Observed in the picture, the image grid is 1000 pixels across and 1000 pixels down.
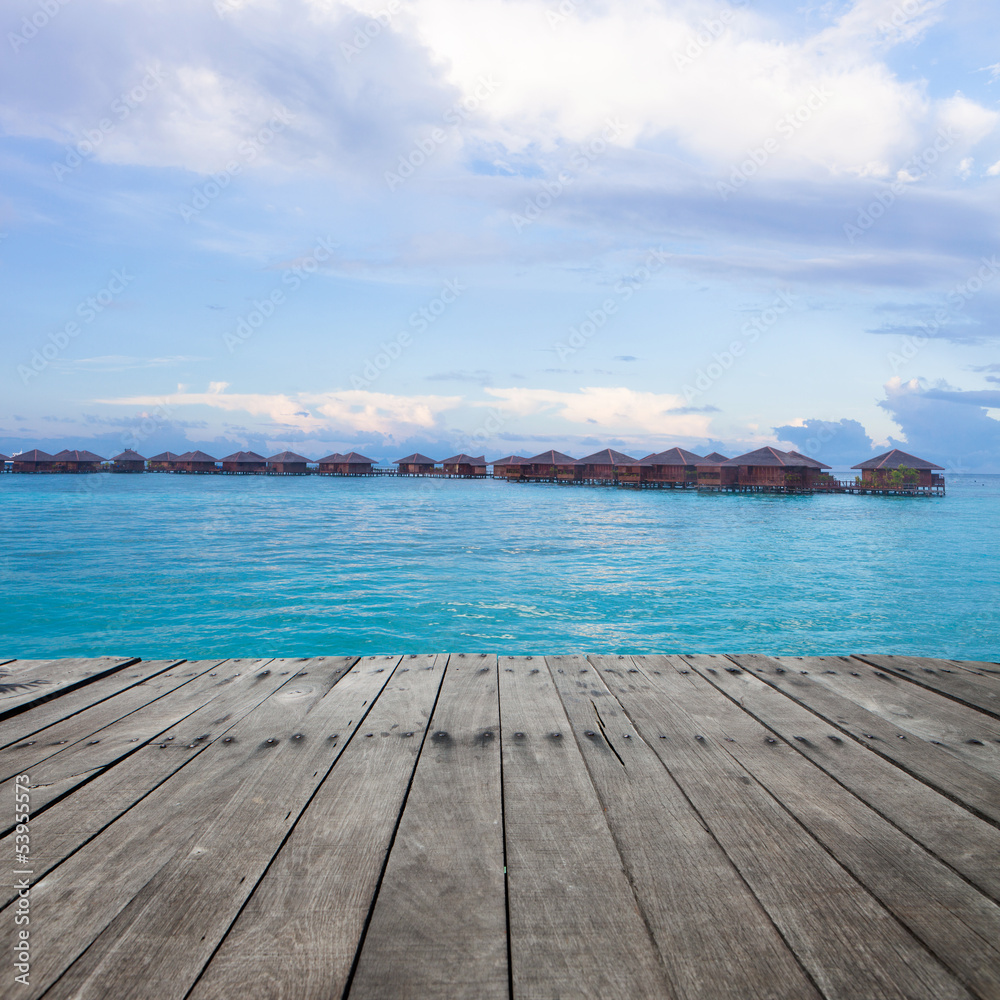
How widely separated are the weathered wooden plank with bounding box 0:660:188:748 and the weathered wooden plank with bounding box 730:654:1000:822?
236cm

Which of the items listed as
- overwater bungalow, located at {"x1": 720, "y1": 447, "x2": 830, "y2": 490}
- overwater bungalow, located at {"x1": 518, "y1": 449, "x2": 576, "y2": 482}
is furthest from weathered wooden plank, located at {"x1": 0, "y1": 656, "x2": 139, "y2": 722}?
overwater bungalow, located at {"x1": 518, "y1": 449, "x2": 576, "y2": 482}

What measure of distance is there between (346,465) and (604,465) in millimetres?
36711

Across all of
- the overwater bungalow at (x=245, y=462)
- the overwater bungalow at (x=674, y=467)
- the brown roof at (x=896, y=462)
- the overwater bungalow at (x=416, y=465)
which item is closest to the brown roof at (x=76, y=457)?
the overwater bungalow at (x=245, y=462)

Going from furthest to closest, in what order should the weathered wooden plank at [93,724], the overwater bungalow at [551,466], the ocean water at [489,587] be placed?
the overwater bungalow at [551,466]
the ocean water at [489,587]
the weathered wooden plank at [93,724]

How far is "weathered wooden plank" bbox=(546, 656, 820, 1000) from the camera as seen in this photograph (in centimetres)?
90

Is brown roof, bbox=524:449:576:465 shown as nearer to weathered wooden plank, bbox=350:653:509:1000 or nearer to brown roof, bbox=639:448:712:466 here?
brown roof, bbox=639:448:712:466

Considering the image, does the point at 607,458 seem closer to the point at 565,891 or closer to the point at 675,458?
the point at 675,458

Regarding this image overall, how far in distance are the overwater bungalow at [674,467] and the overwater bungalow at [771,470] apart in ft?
4.92

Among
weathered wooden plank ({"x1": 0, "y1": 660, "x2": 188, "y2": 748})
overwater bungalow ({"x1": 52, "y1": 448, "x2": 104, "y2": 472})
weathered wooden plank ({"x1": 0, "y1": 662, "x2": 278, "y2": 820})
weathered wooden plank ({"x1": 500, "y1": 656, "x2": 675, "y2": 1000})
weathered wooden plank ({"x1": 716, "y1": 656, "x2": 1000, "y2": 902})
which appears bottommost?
weathered wooden plank ({"x1": 0, "y1": 660, "x2": 188, "y2": 748})

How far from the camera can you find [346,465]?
73.2m

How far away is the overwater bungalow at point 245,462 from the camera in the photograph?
6875 cm

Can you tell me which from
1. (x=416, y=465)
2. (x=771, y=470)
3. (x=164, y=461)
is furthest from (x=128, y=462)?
(x=771, y=470)

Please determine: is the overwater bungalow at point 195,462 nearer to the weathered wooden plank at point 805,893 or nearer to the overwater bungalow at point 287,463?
the overwater bungalow at point 287,463

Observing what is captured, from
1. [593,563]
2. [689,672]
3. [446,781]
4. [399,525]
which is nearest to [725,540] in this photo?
[593,563]
